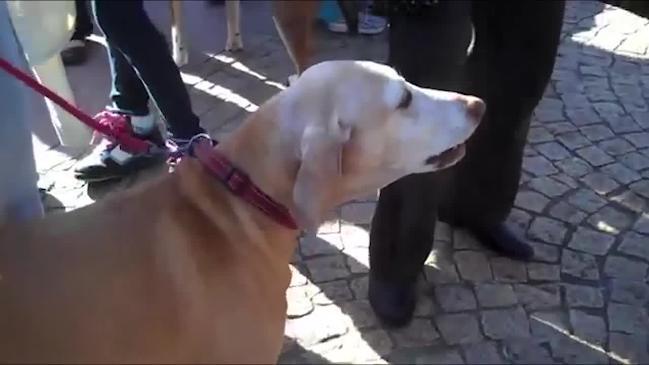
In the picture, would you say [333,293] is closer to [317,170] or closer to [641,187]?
[317,170]

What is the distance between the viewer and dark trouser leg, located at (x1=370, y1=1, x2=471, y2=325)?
2.39 metres

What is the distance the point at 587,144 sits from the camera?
12.5 feet

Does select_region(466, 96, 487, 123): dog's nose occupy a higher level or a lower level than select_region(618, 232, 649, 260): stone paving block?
higher

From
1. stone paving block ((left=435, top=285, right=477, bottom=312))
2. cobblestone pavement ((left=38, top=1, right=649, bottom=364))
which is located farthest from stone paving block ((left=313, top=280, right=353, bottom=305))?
stone paving block ((left=435, top=285, right=477, bottom=312))

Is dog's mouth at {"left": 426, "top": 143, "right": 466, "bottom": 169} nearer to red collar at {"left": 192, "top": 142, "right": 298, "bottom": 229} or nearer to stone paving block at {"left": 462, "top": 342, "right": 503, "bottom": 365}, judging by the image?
red collar at {"left": 192, "top": 142, "right": 298, "bottom": 229}

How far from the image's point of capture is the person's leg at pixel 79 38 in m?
4.46

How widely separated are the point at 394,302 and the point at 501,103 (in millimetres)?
680

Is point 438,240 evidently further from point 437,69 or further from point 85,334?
point 85,334

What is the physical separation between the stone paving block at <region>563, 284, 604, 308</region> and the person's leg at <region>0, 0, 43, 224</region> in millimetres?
1623

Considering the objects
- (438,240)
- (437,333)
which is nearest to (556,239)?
(438,240)

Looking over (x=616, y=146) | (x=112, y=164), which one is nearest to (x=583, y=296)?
(x=616, y=146)

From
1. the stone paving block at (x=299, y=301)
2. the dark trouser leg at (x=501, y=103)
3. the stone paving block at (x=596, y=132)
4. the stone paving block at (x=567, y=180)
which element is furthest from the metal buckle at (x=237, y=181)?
the stone paving block at (x=596, y=132)

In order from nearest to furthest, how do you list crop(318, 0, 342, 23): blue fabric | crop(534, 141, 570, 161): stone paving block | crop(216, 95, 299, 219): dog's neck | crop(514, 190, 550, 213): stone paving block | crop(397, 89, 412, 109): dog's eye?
1. crop(216, 95, 299, 219): dog's neck
2. crop(397, 89, 412, 109): dog's eye
3. crop(514, 190, 550, 213): stone paving block
4. crop(534, 141, 570, 161): stone paving block
5. crop(318, 0, 342, 23): blue fabric

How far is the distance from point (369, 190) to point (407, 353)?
0.71 m
